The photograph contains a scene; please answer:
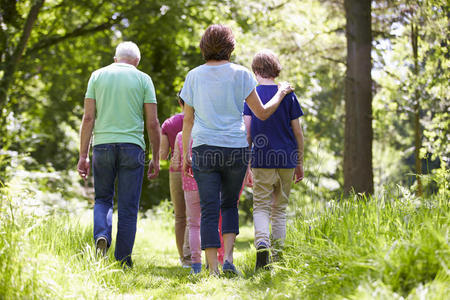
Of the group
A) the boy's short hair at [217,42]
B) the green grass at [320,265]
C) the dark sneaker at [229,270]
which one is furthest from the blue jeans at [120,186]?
the boy's short hair at [217,42]

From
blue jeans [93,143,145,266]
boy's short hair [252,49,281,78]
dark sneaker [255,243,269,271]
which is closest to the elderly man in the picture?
blue jeans [93,143,145,266]

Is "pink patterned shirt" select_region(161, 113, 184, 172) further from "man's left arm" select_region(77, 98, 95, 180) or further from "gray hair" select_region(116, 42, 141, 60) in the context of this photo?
"man's left arm" select_region(77, 98, 95, 180)

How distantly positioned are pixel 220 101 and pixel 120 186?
4.41 ft

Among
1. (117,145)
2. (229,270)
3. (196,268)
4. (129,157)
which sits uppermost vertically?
(117,145)

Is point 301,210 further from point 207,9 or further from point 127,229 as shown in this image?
point 207,9

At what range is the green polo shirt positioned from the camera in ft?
14.7

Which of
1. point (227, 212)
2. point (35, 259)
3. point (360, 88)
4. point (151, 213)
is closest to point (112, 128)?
point (227, 212)

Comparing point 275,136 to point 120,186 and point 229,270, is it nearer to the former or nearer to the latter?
point 229,270

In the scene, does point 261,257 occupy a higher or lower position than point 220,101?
lower

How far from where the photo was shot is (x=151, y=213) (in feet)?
36.3

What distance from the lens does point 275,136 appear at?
4438mm

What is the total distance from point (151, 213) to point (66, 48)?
5.84 meters

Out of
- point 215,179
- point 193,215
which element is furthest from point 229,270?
point 193,215

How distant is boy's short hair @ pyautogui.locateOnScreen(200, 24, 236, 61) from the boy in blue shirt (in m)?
0.69
